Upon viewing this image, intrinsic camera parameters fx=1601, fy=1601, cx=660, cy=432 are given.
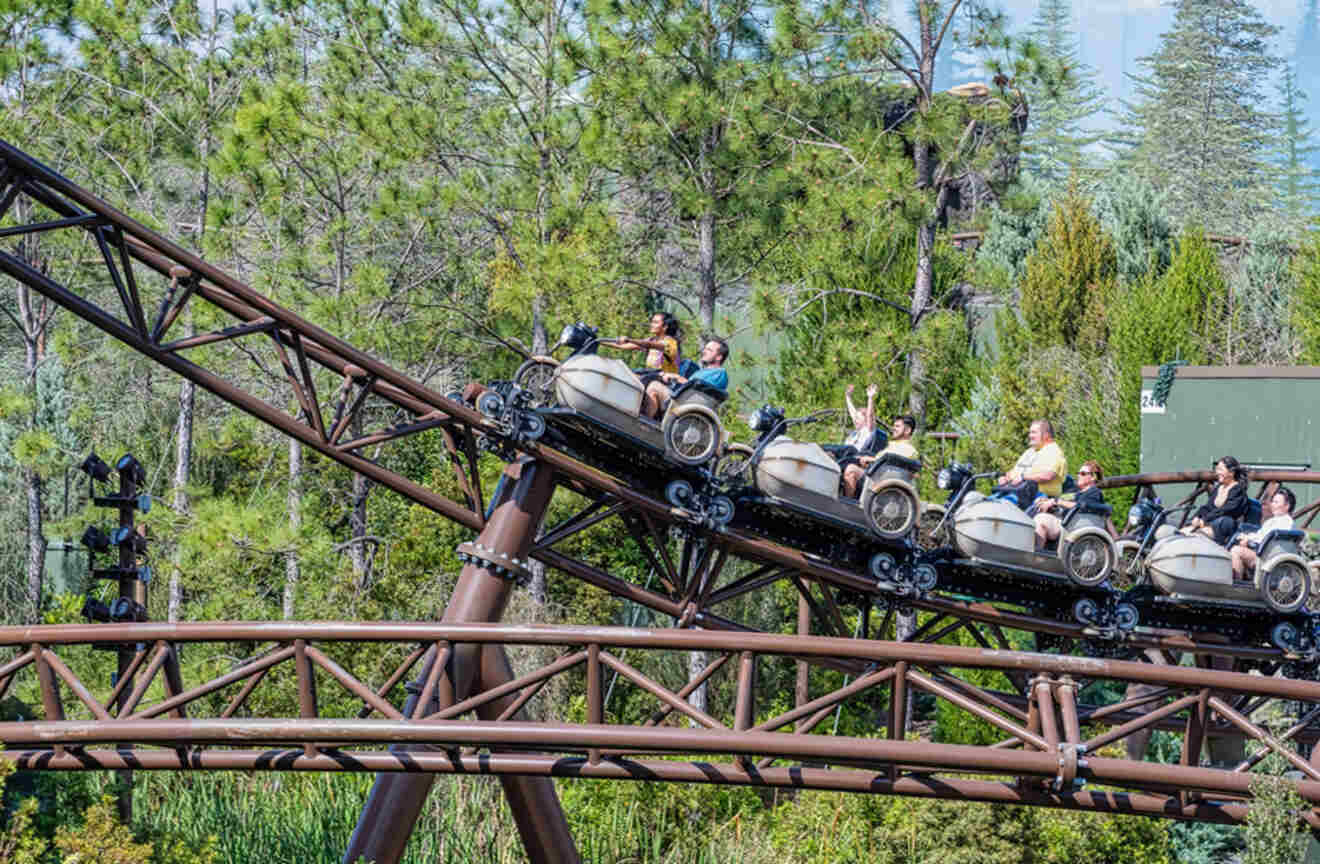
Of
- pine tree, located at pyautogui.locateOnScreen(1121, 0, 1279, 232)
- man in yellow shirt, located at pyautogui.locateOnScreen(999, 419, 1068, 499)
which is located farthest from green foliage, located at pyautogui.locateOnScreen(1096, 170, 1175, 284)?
pine tree, located at pyautogui.locateOnScreen(1121, 0, 1279, 232)

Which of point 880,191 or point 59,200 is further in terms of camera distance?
point 880,191

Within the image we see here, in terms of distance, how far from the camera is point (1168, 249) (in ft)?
78.7

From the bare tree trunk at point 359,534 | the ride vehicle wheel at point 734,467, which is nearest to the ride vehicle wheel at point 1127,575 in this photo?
the ride vehicle wheel at point 734,467

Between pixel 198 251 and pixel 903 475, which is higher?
pixel 198 251

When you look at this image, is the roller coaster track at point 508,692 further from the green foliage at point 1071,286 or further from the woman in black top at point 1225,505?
the green foliage at point 1071,286

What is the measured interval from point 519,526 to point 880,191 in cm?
766

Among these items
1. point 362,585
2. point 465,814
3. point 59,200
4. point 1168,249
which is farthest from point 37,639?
point 1168,249

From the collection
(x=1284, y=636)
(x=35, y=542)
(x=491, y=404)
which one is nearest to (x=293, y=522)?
(x=35, y=542)

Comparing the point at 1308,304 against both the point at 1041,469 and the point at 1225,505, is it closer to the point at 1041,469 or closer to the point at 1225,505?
the point at 1225,505

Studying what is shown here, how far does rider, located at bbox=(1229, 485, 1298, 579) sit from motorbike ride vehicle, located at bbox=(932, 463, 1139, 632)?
0.81m

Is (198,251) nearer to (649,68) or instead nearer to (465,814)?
(649,68)

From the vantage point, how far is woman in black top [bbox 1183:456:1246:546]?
10516 mm

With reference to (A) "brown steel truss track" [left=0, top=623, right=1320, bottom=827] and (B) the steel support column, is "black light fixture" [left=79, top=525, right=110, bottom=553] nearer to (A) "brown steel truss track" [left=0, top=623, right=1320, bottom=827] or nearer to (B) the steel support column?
(A) "brown steel truss track" [left=0, top=623, right=1320, bottom=827]

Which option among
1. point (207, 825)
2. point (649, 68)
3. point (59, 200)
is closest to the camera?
point (59, 200)
